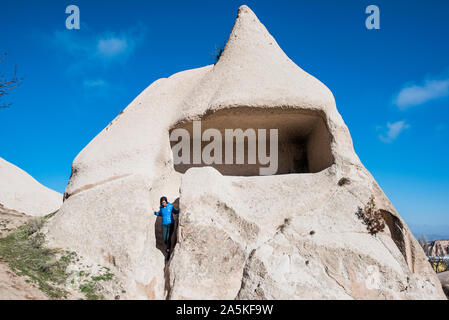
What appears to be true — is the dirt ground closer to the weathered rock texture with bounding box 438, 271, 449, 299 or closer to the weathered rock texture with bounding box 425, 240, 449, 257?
the weathered rock texture with bounding box 438, 271, 449, 299

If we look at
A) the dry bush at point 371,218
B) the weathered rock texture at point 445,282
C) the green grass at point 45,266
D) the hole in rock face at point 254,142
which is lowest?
the weathered rock texture at point 445,282

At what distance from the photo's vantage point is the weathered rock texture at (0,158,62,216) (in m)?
16.3

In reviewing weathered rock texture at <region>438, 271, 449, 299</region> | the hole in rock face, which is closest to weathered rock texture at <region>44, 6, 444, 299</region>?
the hole in rock face

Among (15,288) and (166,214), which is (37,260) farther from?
(166,214)

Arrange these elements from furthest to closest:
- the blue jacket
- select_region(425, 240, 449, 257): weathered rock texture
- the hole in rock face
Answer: select_region(425, 240, 449, 257): weathered rock texture → the hole in rock face → the blue jacket

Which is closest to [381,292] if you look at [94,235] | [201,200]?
[201,200]

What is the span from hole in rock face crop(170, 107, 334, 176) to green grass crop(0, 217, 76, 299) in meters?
3.43

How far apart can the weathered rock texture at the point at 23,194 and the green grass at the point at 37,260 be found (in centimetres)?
1068

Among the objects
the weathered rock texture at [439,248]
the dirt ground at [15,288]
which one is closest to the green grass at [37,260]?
the dirt ground at [15,288]

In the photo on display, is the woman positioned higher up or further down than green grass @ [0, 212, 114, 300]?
higher up

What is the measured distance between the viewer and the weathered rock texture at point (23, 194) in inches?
640

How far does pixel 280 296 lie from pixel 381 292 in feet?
5.07

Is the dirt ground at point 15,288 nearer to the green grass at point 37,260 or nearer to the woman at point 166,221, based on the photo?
the green grass at point 37,260
